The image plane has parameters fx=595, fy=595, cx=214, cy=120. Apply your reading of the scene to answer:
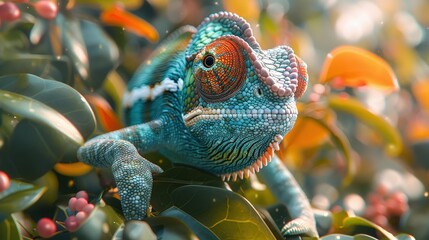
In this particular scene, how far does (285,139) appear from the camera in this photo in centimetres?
187

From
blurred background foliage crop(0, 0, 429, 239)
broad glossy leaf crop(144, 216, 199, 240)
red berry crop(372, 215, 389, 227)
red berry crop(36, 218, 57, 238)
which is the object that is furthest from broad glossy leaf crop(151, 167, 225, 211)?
red berry crop(372, 215, 389, 227)

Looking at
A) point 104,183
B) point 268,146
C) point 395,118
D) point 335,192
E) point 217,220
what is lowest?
point 335,192

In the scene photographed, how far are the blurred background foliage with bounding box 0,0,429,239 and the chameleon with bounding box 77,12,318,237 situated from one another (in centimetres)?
5

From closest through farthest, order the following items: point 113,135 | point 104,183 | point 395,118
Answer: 1. point 113,135
2. point 104,183
3. point 395,118

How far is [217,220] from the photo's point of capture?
3.86 feet

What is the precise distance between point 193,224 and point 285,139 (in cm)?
79

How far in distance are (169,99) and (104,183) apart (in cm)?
27

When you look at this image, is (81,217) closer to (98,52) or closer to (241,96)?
(241,96)

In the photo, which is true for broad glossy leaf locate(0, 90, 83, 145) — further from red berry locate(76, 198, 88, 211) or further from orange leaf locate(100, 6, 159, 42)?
orange leaf locate(100, 6, 159, 42)

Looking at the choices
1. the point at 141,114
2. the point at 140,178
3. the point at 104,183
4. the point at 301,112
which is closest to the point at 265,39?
the point at 301,112

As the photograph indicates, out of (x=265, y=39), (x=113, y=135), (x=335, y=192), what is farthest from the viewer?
(x=335, y=192)

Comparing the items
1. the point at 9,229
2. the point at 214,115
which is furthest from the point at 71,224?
the point at 214,115

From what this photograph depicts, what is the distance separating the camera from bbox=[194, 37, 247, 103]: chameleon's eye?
121 cm

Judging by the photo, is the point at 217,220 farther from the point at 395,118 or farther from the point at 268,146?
the point at 395,118
